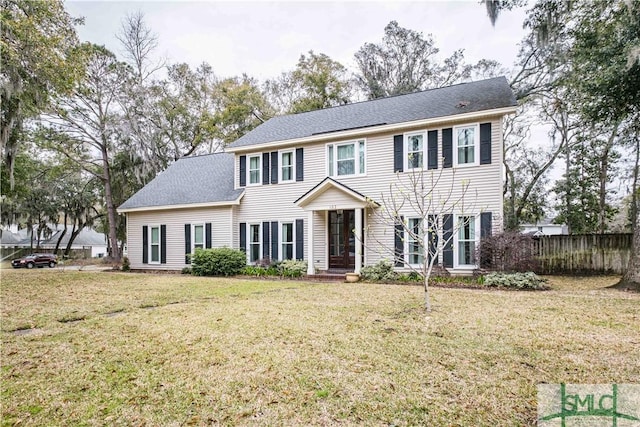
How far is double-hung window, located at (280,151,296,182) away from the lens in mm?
14821

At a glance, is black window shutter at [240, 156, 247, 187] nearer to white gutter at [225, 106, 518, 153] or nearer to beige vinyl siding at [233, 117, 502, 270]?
beige vinyl siding at [233, 117, 502, 270]

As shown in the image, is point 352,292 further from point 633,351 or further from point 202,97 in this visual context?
point 202,97

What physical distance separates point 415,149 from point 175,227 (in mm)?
11170

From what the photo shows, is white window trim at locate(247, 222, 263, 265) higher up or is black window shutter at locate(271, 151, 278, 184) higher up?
Answer: black window shutter at locate(271, 151, 278, 184)

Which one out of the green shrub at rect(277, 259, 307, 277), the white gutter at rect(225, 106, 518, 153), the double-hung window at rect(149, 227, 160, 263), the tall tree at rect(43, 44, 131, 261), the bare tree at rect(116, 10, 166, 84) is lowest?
the green shrub at rect(277, 259, 307, 277)

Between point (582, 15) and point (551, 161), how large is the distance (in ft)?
37.0

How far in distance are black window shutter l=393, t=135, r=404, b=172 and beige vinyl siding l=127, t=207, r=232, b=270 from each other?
7.16m

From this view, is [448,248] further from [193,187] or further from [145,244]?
[145,244]

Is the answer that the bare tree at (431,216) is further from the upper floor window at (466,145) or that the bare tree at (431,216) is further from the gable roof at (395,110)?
the gable roof at (395,110)

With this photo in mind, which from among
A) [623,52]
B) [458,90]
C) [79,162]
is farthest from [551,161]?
[79,162]

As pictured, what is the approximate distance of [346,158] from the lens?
13.9m

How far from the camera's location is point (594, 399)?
3.18 m

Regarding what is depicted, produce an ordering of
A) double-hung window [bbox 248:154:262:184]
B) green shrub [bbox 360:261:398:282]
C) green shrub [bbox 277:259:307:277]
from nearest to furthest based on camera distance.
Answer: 1. green shrub [bbox 360:261:398:282]
2. green shrub [bbox 277:259:307:277]
3. double-hung window [bbox 248:154:262:184]

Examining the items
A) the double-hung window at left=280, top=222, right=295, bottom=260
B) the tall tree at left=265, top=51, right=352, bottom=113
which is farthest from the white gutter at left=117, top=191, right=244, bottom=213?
the tall tree at left=265, top=51, right=352, bottom=113
